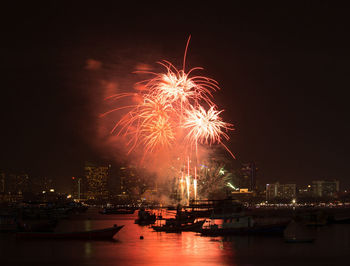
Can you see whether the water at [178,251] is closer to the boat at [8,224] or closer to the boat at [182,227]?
the boat at [182,227]

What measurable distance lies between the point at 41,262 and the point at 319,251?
18.4 metres

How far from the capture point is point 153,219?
6956 centimetres

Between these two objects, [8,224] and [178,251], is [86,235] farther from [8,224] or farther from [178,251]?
[8,224]

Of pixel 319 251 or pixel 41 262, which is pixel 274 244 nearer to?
pixel 319 251

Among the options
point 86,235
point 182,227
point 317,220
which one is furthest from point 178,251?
point 317,220

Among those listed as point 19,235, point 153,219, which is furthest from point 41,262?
point 153,219

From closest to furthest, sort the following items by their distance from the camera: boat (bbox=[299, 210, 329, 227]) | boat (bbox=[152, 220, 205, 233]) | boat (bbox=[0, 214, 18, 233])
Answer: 1. boat (bbox=[152, 220, 205, 233])
2. boat (bbox=[0, 214, 18, 233])
3. boat (bbox=[299, 210, 329, 227])

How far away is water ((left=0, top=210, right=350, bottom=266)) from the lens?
31703 millimetres

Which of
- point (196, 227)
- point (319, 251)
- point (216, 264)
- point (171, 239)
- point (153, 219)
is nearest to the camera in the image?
point (216, 264)

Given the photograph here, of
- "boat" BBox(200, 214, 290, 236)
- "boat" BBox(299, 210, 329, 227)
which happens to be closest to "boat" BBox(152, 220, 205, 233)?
"boat" BBox(200, 214, 290, 236)

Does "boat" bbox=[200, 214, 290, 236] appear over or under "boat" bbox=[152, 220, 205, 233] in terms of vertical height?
over

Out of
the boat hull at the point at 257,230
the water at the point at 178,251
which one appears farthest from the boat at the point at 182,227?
the boat hull at the point at 257,230

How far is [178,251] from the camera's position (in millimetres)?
35781

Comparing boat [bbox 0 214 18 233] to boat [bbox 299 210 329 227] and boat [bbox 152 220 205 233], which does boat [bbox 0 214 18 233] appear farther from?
boat [bbox 299 210 329 227]
